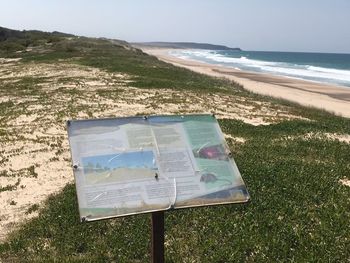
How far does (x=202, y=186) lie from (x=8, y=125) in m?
17.2

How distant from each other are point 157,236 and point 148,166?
3.42ft

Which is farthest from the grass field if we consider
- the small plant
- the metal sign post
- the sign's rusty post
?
the metal sign post

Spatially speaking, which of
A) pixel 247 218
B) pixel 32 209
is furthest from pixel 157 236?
pixel 32 209

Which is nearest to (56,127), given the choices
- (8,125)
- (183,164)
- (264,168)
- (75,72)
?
(8,125)

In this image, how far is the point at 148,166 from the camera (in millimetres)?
7152

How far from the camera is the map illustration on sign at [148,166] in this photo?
6.72 m

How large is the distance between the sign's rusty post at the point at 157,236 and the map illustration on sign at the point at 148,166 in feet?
1.30

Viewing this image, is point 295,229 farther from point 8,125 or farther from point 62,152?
point 8,125

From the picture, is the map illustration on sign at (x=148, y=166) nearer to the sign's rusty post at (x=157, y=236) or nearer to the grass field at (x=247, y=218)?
the sign's rusty post at (x=157, y=236)

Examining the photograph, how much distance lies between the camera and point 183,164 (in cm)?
737

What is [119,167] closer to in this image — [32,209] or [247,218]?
[247,218]

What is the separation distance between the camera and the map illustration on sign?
672cm

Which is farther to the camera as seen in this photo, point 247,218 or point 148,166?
point 247,218

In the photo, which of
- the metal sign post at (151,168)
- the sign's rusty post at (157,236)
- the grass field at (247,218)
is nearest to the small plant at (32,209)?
the grass field at (247,218)
